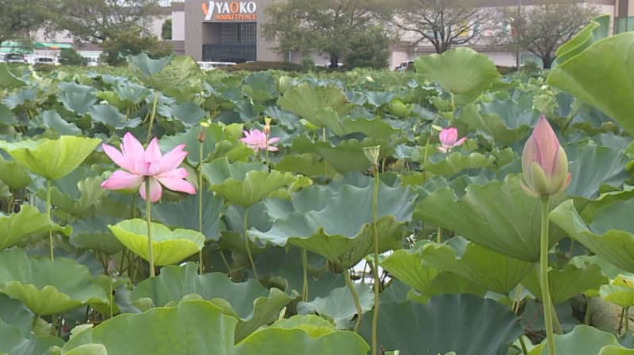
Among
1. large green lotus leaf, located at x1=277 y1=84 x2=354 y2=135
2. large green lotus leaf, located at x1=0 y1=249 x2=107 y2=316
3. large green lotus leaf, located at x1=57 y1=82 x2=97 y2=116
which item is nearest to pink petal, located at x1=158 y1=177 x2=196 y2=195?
large green lotus leaf, located at x1=0 y1=249 x2=107 y2=316

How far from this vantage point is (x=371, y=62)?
2511cm

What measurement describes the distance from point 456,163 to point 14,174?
0.59m

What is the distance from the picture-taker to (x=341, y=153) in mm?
1258

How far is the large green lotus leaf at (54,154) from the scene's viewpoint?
91 cm

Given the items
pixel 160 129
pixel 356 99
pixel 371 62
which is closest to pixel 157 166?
pixel 160 129

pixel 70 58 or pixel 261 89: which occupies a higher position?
pixel 261 89

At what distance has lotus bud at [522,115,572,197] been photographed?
0.45m

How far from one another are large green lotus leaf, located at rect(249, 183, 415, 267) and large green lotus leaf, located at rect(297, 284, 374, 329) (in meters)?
0.04

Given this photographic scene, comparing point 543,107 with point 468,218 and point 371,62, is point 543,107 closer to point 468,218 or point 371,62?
point 468,218

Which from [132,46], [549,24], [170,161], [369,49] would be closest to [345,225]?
[170,161]

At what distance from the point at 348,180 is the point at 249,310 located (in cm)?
35

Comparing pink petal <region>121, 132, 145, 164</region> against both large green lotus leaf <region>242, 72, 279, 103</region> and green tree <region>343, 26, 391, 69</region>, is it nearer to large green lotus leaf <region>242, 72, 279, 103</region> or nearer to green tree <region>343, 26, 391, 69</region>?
large green lotus leaf <region>242, 72, 279, 103</region>

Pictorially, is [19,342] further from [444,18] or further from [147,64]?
[444,18]

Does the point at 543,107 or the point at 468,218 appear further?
the point at 543,107
